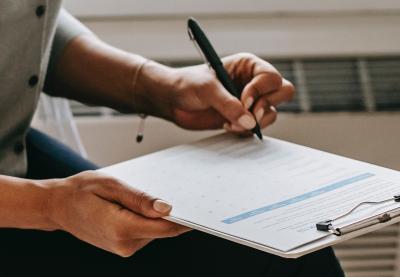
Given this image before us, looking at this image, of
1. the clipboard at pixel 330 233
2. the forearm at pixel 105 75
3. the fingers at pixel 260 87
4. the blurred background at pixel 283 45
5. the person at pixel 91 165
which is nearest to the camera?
the clipboard at pixel 330 233

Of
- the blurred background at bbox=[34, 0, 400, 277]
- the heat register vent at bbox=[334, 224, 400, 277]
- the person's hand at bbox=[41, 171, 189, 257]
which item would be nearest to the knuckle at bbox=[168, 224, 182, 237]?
the person's hand at bbox=[41, 171, 189, 257]

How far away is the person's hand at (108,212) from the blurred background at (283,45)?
2.07 ft

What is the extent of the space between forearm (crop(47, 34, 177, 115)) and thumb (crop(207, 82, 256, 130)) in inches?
4.5

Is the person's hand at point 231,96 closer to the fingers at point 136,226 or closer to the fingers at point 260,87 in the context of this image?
the fingers at point 260,87

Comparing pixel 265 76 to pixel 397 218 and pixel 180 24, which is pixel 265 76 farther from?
pixel 180 24

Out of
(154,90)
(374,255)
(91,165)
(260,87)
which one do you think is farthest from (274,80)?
(374,255)

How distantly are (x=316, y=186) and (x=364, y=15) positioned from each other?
73 cm

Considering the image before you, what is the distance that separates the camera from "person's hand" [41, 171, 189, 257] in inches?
29.2

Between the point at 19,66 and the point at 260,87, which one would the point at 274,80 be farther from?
the point at 19,66

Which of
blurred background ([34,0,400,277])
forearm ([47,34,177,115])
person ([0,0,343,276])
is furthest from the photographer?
blurred background ([34,0,400,277])

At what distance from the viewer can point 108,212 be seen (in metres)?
0.75

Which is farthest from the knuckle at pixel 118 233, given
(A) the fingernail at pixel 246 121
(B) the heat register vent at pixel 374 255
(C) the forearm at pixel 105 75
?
(B) the heat register vent at pixel 374 255

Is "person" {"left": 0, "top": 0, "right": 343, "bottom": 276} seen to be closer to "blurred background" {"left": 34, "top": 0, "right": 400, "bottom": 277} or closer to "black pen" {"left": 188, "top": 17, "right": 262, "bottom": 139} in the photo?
"black pen" {"left": 188, "top": 17, "right": 262, "bottom": 139}

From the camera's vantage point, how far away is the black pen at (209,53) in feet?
3.26
